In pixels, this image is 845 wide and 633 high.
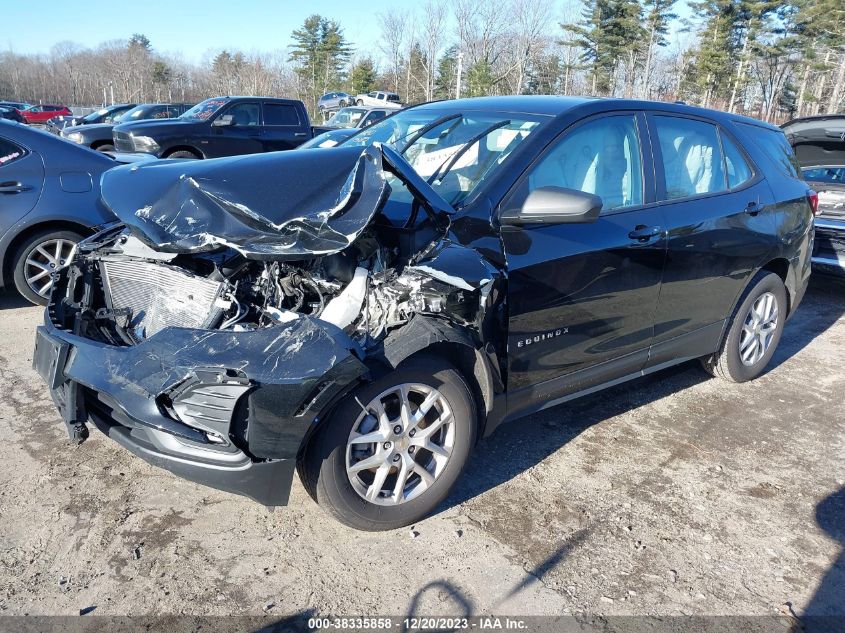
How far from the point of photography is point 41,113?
37.1 m

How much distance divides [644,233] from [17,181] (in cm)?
492

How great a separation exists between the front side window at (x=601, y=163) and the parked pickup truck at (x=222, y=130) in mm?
10929

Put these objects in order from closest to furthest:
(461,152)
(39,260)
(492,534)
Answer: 1. (492,534)
2. (461,152)
3. (39,260)

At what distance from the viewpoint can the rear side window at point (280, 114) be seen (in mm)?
13836

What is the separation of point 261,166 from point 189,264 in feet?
2.11

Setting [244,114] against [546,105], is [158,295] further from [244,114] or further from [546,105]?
[244,114]

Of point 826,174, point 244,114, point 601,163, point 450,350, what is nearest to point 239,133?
point 244,114

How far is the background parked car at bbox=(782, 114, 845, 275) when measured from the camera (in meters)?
7.06

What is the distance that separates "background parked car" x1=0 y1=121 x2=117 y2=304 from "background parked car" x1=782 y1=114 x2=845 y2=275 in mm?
7183

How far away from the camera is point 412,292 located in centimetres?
272

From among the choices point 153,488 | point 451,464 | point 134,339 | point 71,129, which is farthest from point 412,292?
point 71,129

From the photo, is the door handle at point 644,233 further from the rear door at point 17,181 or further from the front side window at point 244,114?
the front side window at point 244,114

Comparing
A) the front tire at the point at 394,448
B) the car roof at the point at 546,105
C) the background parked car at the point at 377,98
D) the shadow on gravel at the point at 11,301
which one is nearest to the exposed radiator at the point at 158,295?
the front tire at the point at 394,448

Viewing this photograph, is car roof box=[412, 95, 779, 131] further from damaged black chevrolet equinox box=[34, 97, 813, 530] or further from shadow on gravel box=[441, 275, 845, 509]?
shadow on gravel box=[441, 275, 845, 509]
